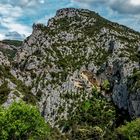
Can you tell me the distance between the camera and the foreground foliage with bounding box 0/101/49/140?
114000mm

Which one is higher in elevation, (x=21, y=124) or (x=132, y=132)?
(x=21, y=124)

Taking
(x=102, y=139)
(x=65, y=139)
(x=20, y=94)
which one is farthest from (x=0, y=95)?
(x=102, y=139)

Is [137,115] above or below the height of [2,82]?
below

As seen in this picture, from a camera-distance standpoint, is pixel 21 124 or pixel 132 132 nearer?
pixel 21 124

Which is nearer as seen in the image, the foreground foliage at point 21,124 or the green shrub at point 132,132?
the foreground foliage at point 21,124

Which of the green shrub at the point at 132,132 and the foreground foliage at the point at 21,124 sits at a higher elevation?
the foreground foliage at the point at 21,124

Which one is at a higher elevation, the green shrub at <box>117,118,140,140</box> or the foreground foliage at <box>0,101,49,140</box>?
the foreground foliage at <box>0,101,49,140</box>

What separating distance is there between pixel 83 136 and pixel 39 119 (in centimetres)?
5425

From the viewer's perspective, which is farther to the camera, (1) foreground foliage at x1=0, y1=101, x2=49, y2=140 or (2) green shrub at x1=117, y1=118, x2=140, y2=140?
(2) green shrub at x1=117, y1=118, x2=140, y2=140

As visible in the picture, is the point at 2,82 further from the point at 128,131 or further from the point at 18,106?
the point at 18,106

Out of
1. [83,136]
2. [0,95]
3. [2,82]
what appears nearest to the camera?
[83,136]

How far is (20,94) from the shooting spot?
615ft

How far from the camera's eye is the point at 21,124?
115 metres

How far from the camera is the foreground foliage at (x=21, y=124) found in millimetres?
114000
